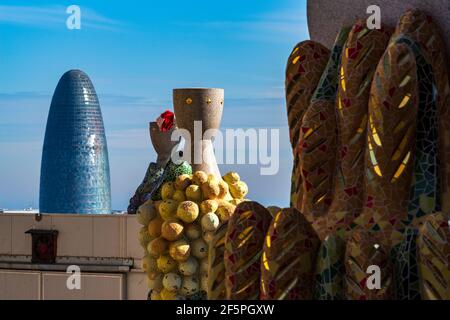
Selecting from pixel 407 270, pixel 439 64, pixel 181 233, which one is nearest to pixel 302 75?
pixel 439 64

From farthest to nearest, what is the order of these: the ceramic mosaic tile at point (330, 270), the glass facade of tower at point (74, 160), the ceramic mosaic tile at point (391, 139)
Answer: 1. the glass facade of tower at point (74, 160)
2. the ceramic mosaic tile at point (391, 139)
3. the ceramic mosaic tile at point (330, 270)

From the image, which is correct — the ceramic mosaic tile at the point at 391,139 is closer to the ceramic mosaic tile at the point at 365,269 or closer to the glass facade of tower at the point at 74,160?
the ceramic mosaic tile at the point at 365,269

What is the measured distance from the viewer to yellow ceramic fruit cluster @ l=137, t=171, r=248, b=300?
8711 millimetres

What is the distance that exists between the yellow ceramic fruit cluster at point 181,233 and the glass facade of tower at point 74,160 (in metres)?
18.5

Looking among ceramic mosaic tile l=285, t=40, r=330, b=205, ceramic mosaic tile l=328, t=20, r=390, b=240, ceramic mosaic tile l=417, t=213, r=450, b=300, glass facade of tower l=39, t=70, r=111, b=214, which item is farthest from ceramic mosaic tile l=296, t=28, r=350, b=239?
glass facade of tower l=39, t=70, r=111, b=214

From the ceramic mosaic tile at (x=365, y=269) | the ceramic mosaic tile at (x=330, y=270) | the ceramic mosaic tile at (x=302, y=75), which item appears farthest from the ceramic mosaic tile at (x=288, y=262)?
the ceramic mosaic tile at (x=302, y=75)

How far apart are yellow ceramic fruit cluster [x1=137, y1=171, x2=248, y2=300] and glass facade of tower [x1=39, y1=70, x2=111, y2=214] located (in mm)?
18523

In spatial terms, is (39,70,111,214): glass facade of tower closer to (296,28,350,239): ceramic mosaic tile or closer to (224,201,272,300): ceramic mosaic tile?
(296,28,350,239): ceramic mosaic tile

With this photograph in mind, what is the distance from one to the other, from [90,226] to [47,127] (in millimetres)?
16984

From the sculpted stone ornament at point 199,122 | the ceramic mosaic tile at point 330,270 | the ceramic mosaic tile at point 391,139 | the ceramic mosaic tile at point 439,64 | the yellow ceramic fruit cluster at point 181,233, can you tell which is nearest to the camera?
the ceramic mosaic tile at point 330,270

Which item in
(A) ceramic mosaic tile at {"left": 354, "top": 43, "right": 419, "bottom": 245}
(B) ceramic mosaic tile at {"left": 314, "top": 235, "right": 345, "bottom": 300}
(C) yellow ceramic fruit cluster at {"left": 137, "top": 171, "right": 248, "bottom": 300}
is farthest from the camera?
(C) yellow ceramic fruit cluster at {"left": 137, "top": 171, "right": 248, "bottom": 300}

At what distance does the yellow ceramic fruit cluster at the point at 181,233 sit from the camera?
8.71 meters
